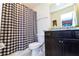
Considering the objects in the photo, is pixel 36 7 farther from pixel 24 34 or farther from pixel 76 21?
pixel 76 21

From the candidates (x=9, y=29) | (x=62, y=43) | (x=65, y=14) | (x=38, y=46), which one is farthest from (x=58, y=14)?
(x=9, y=29)

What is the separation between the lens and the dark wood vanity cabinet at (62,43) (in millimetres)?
1565

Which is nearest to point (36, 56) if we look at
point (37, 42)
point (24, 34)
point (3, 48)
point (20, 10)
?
point (37, 42)

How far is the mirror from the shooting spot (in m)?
1.62

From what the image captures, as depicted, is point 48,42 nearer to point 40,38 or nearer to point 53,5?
point 40,38

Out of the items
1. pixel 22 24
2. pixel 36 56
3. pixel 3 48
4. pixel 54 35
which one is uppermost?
pixel 22 24

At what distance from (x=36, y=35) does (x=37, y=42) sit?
0.09 meters

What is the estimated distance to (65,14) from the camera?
164 centimetres

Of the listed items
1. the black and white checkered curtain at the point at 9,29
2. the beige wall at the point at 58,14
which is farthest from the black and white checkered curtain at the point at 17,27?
the beige wall at the point at 58,14

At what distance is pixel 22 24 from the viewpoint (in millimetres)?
1635

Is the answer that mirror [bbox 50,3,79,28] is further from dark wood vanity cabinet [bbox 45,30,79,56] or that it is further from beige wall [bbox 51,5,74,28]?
dark wood vanity cabinet [bbox 45,30,79,56]

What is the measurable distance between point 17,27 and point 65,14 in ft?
2.17

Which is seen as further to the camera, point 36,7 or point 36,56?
point 36,7

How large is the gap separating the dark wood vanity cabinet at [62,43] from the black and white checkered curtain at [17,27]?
206mm
